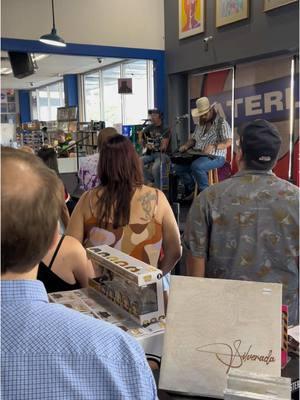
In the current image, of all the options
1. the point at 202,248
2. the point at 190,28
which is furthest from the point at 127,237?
the point at 190,28

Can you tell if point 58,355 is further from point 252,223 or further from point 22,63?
point 22,63

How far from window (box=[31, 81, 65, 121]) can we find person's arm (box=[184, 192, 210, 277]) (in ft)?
49.8

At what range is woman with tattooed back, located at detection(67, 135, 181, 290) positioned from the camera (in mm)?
2111

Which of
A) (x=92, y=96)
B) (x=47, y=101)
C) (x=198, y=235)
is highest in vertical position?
(x=47, y=101)

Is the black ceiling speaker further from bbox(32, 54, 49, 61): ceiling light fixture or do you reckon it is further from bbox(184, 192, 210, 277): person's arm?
bbox(184, 192, 210, 277): person's arm

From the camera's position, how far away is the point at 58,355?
2.42 feet

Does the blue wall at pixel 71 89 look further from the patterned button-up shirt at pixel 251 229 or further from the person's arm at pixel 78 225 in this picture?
the patterned button-up shirt at pixel 251 229

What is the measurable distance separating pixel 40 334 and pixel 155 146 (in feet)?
21.1

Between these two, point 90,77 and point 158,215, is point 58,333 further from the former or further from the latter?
point 90,77

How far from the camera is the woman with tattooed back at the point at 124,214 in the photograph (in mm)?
2111

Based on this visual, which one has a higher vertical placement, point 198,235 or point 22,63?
point 22,63

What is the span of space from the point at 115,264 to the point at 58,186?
18.5 inches
